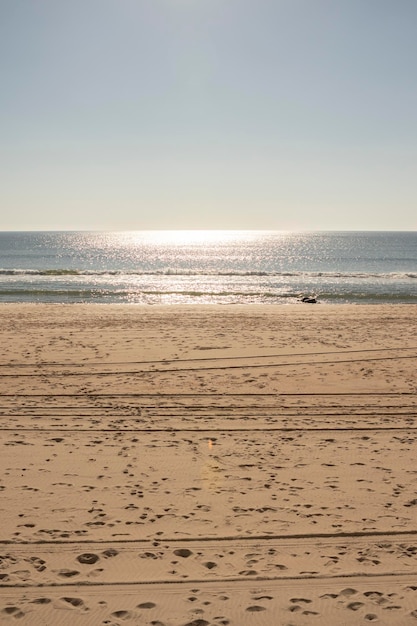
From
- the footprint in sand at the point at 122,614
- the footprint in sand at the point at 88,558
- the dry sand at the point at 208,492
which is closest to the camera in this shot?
the footprint in sand at the point at 122,614

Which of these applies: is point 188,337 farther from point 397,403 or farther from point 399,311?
point 399,311

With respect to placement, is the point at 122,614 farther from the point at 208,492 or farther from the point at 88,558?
the point at 208,492

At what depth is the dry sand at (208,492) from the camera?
479cm

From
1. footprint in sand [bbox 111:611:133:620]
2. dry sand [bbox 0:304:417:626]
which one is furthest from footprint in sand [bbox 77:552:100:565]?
footprint in sand [bbox 111:611:133:620]

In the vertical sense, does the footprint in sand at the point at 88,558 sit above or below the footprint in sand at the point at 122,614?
above

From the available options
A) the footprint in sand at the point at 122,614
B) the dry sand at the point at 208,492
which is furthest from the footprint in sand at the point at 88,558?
the footprint in sand at the point at 122,614

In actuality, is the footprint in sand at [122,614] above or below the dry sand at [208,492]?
below

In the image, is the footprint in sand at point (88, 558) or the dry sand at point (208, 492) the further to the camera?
the footprint in sand at point (88, 558)

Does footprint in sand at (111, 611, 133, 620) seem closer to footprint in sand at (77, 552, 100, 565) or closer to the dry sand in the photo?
the dry sand

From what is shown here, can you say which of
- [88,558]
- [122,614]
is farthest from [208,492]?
[122,614]

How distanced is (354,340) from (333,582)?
13.6 meters

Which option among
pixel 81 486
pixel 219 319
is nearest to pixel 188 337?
pixel 219 319

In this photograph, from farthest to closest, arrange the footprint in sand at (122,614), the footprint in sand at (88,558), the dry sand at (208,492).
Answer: the footprint in sand at (88,558) < the dry sand at (208,492) < the footprint in sand at (122,614)

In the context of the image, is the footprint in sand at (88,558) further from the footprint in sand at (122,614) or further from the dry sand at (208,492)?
the footprint in sand at (122,614)
